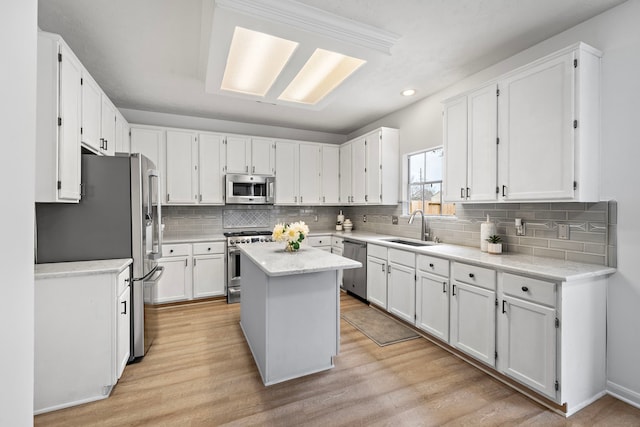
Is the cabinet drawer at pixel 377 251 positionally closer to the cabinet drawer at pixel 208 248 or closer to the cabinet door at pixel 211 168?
the cabinet drawer at pixel 208 248

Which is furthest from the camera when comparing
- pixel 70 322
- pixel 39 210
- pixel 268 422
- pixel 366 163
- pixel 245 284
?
pixel 366 163

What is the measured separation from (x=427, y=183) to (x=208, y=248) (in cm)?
313

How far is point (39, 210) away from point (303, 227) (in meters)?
2.01

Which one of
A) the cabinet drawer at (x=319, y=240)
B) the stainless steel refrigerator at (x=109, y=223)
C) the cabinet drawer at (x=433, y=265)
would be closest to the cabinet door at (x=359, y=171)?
the cabinet drawer at (x=319, y=240)

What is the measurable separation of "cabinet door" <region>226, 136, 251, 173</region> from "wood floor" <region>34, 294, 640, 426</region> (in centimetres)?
266

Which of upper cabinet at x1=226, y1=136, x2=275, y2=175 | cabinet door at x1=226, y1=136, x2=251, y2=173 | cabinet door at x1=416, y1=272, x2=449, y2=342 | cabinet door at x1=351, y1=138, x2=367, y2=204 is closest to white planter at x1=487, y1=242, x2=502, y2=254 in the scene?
cabinet door at x1=416, y1=272, x2=449, y2=342

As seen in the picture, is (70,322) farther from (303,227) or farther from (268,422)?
(303,227)

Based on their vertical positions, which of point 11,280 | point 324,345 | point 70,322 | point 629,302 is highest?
point 11,280

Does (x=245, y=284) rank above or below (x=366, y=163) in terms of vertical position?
below

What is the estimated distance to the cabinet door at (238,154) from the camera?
4559 mm

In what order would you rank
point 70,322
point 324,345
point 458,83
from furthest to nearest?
point 458,83 < point 324,345 < point 70,322

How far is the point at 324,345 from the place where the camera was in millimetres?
2420

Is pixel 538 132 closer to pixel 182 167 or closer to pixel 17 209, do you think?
pixel 17 209

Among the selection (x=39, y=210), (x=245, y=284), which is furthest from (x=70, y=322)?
(x=245, y=284)
